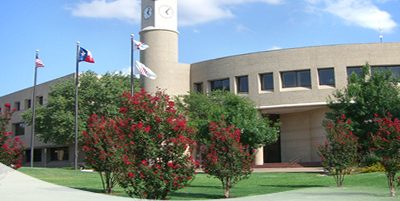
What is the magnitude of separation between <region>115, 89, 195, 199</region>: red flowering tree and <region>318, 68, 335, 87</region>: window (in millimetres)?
36861

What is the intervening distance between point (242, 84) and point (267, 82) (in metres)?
2.83

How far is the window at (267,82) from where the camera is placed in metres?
49.9

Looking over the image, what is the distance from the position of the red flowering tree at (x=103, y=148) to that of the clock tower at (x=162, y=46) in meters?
34.1

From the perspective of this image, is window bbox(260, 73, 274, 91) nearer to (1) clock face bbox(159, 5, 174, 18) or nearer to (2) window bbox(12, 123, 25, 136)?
(1) clock face bbox(159, 5, 174, 18)

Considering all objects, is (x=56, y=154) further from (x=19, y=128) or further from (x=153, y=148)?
(x=153, y=148)

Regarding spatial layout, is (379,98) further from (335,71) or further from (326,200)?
(326,200)

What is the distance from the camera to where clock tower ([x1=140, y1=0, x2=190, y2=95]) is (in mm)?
53500

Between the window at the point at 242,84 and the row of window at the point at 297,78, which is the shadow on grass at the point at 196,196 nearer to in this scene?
the row of window at the point at 297,78

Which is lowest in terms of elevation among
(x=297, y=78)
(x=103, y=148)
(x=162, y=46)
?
(x=103, y=148)

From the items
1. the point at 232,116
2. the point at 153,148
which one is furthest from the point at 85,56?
the point at 153,148

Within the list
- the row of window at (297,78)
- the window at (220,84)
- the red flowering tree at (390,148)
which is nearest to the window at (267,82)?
the row of window at (297,78)

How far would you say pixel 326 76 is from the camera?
4800 centimetres

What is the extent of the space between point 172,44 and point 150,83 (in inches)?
189

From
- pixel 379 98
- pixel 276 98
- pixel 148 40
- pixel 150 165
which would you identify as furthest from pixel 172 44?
pixel 150 165
